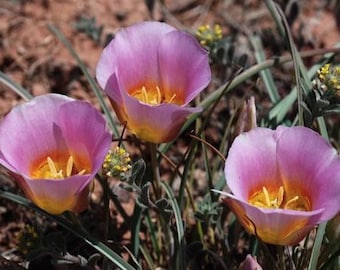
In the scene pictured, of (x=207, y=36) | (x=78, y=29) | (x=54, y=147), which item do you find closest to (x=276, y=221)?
(x=54, y=147)

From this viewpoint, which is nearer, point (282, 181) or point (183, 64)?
point (282, 181)

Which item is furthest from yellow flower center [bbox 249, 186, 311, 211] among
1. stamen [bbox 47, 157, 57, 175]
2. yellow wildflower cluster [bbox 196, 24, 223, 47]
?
yellow wildflower cluster [bbox 196, 24, 223, 47]

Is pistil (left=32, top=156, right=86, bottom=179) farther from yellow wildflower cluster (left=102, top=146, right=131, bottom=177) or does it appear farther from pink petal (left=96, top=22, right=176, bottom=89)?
pink petal (left=96, top=22, right=176, bottom=89)

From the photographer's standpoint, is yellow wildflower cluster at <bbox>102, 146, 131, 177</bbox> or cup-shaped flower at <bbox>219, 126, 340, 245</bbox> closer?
cup-shaped flower at <bbox>219, 126, 340, 245</bbox>

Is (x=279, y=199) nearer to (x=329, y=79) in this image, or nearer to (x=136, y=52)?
(x=329, y=79)

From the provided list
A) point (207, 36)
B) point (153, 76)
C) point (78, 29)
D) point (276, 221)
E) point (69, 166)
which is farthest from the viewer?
point (78, 29)
